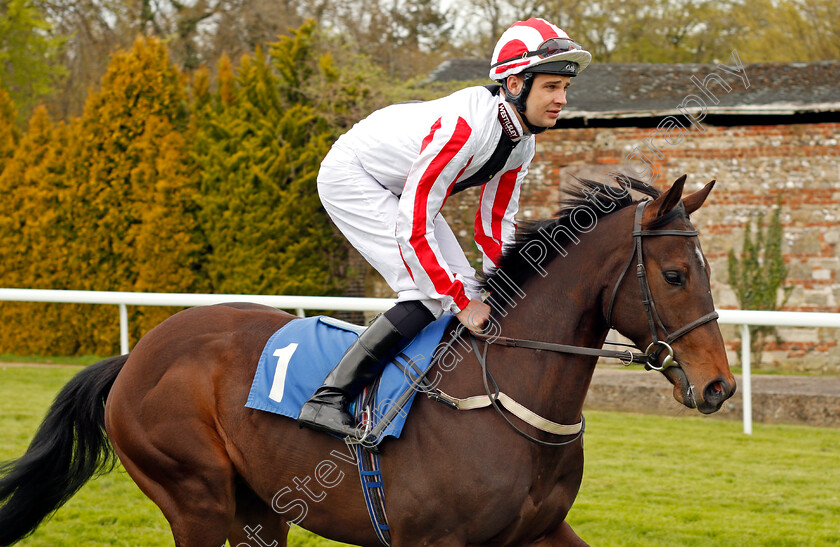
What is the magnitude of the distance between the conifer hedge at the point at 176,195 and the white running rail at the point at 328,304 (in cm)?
260

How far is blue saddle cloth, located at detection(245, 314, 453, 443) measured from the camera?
8.77 ft

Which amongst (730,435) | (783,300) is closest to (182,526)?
(730,435)

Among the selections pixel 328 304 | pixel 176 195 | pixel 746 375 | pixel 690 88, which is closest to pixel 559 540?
pixel 746 375

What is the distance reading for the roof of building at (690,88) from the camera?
10133mm

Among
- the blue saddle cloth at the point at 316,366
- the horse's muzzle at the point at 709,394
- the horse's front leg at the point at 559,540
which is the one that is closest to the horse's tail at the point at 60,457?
the blue saddle cloth at the point at 316,366

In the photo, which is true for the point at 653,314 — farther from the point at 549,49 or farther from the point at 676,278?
the point at 549,49

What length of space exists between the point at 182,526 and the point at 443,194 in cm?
147

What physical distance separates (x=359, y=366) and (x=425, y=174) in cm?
64

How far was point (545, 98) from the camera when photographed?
268 cm

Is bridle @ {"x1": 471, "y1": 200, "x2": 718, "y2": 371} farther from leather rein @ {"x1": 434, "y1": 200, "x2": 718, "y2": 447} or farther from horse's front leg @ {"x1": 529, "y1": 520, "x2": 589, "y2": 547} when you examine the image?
horse's front leg @ {"x1": 529, "y1": 520, "x2": 589, "y2": 547}

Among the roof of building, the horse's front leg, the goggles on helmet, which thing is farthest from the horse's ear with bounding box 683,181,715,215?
the roof of building

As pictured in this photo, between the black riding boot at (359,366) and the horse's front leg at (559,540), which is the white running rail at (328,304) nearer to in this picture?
the black riding boot at (359,366)

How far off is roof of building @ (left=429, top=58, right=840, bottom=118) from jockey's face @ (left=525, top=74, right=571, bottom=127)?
7345 millimetres

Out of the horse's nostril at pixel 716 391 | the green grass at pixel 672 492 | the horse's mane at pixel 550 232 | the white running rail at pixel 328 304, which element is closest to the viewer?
the horse's nostril at pixel 716 391
